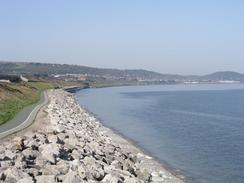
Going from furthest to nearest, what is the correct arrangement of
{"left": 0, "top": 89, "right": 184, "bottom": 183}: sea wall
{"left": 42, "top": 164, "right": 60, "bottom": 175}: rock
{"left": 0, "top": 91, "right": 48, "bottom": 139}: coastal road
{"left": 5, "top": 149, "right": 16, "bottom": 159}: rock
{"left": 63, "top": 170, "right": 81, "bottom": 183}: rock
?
{"left": 0, "top": 91, "right": 48, "bottom": 139}: coastal road
{"left": 5, "top": 149, "right": 16, "bottom": 159}: rock
{"left": 42, "top": 164, "right": 60, "bottom": 175}: rock
{"left": 0, "top": 89, "right": 184, "bottom": 183}: sea wall
{"left": 63, "top": 170, "right": 81, "bottom": 183}: rock

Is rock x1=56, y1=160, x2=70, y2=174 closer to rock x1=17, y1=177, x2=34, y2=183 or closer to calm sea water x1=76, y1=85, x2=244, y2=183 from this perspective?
rock x1=17, y1=177, x2=34, y2=183

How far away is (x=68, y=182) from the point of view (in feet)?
55.5

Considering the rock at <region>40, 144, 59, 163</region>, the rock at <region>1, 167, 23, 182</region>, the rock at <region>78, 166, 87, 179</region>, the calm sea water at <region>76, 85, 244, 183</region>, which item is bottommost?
the calm sea water at <region>76, 85, 244, 183</region>

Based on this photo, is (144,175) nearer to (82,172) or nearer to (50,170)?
(82,172)

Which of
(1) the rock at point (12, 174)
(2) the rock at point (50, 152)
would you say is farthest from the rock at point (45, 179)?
(2) the rock at point (50, 152)

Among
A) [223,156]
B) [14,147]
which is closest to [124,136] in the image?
[223,156]

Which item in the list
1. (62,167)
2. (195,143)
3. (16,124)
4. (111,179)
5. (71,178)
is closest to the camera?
(71,178)

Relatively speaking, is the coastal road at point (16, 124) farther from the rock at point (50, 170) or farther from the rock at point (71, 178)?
the rock at point (71, 178)

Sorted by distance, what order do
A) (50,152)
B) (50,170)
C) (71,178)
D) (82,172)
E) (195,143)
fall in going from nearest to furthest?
(71,178) → (50,170) → (82,172) → (50,152) → (195,143)

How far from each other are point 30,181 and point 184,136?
3132 centimetres

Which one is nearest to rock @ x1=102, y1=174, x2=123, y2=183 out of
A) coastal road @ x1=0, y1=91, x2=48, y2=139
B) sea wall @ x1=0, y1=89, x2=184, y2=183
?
sea wall @ x1=0, y1=89, x2=184, y2=183

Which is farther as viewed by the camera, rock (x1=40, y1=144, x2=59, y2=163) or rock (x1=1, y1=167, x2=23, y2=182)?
rock (x1=40, y1=144, x2=59, y2=163)

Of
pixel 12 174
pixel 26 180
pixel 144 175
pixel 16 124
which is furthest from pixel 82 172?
pixel 16 124

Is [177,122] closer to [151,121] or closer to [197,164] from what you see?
[151,121]
